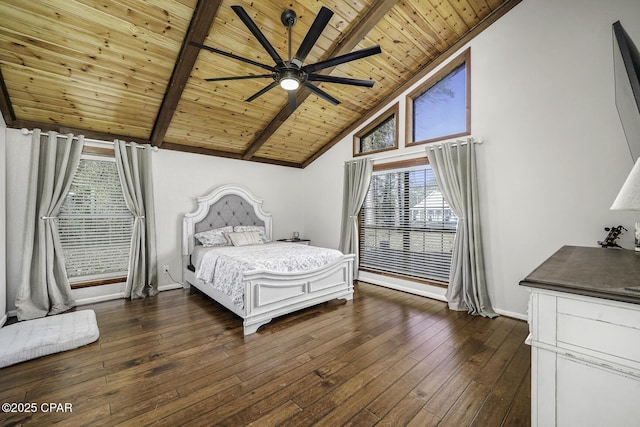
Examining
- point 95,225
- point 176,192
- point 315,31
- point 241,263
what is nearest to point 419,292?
point 241,263

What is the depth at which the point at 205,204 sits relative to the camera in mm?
4598

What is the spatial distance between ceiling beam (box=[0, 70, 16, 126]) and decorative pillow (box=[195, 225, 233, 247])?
8.23 ft

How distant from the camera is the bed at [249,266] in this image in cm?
289

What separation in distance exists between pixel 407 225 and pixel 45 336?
176 inches

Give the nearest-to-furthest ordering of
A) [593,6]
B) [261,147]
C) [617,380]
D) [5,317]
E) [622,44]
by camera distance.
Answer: [617,380] < [622,44] < [593,6] < [5,317] < [261,147]

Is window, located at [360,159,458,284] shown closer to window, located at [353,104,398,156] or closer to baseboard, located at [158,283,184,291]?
window, located at [353,104,398,156]

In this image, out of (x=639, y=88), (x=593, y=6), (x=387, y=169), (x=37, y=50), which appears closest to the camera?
(x=639, y=88)

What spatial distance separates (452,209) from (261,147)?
11.2 ft

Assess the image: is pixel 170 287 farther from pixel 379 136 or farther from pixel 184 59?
pixel 379 136

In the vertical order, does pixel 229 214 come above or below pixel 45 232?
above

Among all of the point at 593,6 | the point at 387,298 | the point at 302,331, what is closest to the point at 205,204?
the point at 302,331

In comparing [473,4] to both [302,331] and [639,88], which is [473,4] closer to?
[639,88]

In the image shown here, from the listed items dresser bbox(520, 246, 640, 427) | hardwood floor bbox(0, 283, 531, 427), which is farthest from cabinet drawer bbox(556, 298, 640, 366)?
hardwood floor bbox(0, 283, 531, 427)

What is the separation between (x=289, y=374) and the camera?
210 cm
